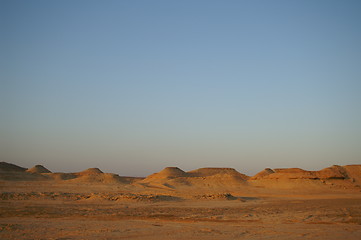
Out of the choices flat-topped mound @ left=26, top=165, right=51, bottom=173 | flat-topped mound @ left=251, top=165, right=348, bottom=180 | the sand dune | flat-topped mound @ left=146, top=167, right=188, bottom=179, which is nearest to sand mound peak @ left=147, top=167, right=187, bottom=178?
flat-topped mound @ left=146, top=167, right=188, bottom=179

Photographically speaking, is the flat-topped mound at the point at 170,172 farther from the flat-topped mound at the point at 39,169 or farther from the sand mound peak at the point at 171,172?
the flat-topped mound at the point at 39,169

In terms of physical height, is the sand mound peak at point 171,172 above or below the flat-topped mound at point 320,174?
above

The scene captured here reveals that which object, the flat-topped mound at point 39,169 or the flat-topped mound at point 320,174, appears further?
the flat-topped mound at point 39,169

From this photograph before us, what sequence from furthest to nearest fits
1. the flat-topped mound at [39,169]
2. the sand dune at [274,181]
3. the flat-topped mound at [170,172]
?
the flat-topped mound at [39,169] → the flat-topped mound at [170,172] → the sand dune at [274,181]

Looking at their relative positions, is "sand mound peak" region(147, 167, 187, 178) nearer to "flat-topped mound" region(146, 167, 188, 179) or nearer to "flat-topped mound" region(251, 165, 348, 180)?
"flat-topped mound" region(146, 167, 188, 179)

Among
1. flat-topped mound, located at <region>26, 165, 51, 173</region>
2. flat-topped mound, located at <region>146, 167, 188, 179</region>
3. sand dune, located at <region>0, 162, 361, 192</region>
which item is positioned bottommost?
sand dune, located at <region>0, 162, 361, 192</region>

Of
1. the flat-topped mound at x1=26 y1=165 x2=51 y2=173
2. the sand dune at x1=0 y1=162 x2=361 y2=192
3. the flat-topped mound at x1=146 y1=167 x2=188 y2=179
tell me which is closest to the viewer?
the sand dune at x1=0 y1=162 x2=361 y2=192

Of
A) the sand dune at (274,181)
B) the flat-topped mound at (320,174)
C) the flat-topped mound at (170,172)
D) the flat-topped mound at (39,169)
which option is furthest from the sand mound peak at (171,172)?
the flat-topped mound at (320,174)

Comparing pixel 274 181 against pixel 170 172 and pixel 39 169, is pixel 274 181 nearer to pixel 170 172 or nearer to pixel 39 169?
pixel 170 172

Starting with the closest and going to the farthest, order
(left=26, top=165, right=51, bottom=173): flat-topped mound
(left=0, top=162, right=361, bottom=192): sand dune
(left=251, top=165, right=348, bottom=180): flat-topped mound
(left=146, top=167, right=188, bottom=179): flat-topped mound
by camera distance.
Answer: (left=0, top=162, right=361, bottom=192): sand dune
(left=251, top=165, right=348, bottom=180): flat-topped mound
(left=146, top=167, right=188, bottom=179): flat-topped mound
(left=26, top=165, right=51, bottom=173): flat-topped mound

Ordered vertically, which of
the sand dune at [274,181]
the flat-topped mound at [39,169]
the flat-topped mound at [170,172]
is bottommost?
the sand dune at [274,181]

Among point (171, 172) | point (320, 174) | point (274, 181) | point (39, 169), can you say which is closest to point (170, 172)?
point (171, 172)

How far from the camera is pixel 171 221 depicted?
13.7 metres

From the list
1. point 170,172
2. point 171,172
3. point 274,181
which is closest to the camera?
point 274,181
